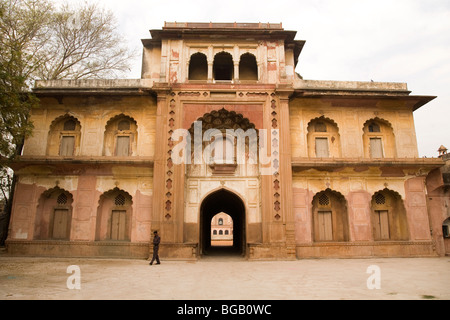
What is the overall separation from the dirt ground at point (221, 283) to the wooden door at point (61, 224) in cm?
406

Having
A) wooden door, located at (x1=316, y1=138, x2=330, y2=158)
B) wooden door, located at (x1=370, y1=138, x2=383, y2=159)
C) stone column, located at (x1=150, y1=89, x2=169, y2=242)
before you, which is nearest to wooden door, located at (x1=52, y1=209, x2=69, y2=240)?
stone column, located at (x1=150, y1=89, x2=169, y2=242)

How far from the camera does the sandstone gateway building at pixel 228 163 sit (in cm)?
1509

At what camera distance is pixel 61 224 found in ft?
52.6

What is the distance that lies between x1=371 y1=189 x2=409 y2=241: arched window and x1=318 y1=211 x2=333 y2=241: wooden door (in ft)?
7.20

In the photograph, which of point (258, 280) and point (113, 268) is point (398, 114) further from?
point (113, 268)

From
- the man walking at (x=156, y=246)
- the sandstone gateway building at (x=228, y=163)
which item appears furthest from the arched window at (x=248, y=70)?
the man walking at (x=156, y=246)

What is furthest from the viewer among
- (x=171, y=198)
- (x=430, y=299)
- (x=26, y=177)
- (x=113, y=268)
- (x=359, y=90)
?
(x=359, y=90)

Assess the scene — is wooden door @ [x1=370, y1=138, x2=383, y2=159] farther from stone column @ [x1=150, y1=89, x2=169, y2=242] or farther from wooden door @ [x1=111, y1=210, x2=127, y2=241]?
wooden door @ [x1=111, y1=210, x2=127, y2=241]

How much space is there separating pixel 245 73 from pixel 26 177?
497 inches

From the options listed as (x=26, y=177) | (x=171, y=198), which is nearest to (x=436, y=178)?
(x=171, y=198)

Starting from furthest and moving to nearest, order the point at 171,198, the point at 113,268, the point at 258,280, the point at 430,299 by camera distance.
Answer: the point at 171,198 < the point at 113,268 < the point at 258,280 < the point at 430,299

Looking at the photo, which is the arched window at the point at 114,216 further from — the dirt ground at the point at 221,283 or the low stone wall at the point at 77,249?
the dirt ground at the point at 221,283

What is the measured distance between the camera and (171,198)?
14.8 m

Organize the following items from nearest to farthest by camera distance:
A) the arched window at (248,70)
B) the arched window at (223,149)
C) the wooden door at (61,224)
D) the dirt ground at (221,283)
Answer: the dirt ground at (221,283) → the wooden door at (61,224) → the arched window at (223,149) → the arched window at (248,70)
